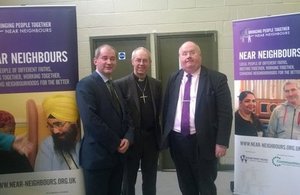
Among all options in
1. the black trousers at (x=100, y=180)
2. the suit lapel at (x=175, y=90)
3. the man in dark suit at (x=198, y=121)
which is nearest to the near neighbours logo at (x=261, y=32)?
the man in dark suit at (x=198, y=121)

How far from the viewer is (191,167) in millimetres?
2707

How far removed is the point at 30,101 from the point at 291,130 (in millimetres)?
2032

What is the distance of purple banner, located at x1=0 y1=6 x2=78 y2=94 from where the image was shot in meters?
2.33

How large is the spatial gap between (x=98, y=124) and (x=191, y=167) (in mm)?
867

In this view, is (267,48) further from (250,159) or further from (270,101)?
(250,159)

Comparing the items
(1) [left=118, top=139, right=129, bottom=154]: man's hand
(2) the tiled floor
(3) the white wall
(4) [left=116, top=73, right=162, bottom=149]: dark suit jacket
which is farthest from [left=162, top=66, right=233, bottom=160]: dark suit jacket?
(3) the white wall

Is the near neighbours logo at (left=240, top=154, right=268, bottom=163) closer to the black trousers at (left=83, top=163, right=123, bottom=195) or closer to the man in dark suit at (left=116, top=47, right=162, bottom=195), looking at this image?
Answer: the man in dark suit at (left=116, top=47, right=162, bottom=195)

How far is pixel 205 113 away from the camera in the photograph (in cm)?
258

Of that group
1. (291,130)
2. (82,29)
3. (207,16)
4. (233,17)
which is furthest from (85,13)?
(291,130)

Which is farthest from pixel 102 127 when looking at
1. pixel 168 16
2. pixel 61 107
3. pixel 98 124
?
pixel 168 16

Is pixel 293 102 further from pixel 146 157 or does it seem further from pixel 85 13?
pixel 85 13

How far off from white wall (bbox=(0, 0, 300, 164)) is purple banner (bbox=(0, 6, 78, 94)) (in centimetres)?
226

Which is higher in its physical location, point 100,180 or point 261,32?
point 261,32

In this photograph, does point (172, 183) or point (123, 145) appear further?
point (172, 183)
